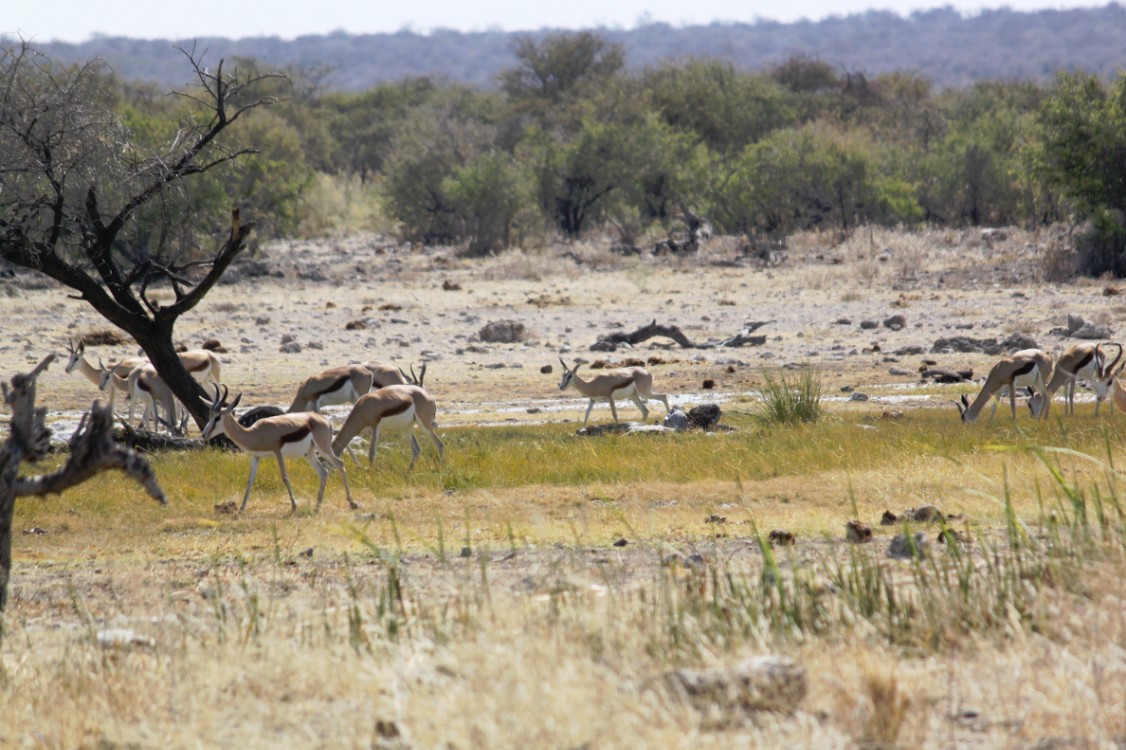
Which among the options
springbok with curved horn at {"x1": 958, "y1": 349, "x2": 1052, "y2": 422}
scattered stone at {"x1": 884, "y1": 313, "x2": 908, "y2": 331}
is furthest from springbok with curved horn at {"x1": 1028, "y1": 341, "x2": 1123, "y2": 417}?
scattered stone at {"x1": 884, "y1": 313, "x2": 908, "y2": 331}

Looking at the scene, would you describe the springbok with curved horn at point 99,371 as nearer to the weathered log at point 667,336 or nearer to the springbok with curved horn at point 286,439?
the springbok with curved horn at point 286,439

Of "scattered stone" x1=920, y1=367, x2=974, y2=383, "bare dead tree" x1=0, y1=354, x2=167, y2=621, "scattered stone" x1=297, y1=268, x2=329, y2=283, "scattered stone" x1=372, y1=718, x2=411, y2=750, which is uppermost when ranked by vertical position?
"bare dead tree" x1=0, y1=354, x2=167, y2=621

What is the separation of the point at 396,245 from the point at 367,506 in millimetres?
32748

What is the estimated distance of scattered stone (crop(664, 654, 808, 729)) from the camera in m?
4.53

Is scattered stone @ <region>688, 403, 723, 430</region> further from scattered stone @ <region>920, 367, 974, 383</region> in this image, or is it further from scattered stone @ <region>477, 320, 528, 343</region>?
scattered stone @ <region>477, 320, 528, 343</region>

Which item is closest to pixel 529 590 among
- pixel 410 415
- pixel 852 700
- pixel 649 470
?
pixel 852 700

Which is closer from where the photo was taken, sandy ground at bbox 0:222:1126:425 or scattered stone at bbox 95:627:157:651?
scattered stone at bbox 95:627:157:651

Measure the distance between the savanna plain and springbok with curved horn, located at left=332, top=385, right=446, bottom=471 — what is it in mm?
454

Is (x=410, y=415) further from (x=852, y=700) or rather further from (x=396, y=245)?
(x=396, y=245)

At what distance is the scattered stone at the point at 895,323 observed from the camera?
25.0 m

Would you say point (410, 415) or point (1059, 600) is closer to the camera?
point (1059, 600)

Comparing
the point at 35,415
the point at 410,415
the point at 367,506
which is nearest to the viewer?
the point at 35,415

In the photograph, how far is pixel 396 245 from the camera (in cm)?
4322

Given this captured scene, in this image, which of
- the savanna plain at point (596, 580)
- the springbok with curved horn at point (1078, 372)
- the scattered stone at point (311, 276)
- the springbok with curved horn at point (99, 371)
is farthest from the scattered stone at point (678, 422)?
the scattered stone at point (311, 276)
